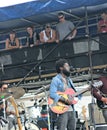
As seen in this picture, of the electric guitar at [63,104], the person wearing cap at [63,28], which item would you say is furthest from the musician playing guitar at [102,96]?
the person wearing cap at [63,28]

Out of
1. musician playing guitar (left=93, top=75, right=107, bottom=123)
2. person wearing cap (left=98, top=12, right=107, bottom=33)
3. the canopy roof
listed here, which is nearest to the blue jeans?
musician playing guitar (left=93, top=75, right=107, bottom=123)

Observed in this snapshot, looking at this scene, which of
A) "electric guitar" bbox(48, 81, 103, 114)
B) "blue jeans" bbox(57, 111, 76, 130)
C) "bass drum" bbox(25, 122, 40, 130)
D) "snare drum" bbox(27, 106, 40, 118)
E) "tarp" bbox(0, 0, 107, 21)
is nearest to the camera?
"blue jeans" bbox(57, 111, 76, 130)

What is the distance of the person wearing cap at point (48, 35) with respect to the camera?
511 inches

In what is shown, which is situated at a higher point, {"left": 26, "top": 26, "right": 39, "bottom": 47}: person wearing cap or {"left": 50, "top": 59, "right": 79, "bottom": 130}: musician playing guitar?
{"left": 26, "top": 26, "right": 39, "bottom": 47}: person wearing cap

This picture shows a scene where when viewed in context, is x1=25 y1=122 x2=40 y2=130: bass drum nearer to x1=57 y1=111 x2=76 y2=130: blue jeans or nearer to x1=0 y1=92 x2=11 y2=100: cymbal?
x1=0 y1=92 x2=11 y2=100: cymbal

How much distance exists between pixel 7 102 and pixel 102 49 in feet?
9.30

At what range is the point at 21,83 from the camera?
42.6 feet

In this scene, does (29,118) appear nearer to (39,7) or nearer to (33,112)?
(33,112)

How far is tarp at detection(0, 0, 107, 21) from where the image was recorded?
10359 millimetres

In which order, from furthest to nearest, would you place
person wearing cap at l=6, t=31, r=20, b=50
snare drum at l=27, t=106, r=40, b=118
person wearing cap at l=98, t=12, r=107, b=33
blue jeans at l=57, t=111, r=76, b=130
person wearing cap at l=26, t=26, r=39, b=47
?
person wearing cap at l=6, t=31, r=20, b=50 → person wearing cap at l=26, t=26, r=39, b=47 → person wearing cap at l=98, t=12, r=107, b=33 → snare drum at l=27, t=106, r=40, b=118 → blue jeans at l=57, t=111, r=76, b=130

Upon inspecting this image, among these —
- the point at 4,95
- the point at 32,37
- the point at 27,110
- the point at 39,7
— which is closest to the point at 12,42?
the point at 32,37

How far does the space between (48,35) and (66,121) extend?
4.67m

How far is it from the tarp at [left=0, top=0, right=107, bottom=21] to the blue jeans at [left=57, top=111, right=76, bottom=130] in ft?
8.77

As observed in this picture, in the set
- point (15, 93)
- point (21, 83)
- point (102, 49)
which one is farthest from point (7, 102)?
point (102, 49)
